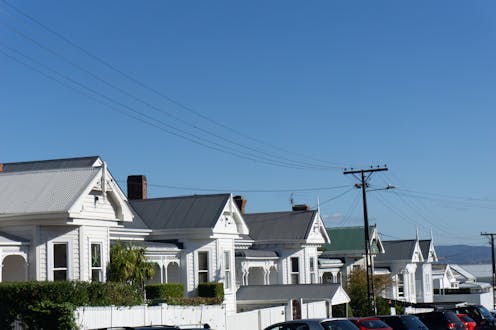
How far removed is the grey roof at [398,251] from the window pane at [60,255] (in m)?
49.1

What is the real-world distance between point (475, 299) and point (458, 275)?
58.1 metres

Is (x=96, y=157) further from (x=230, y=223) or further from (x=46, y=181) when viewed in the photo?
(x=230, y=223)

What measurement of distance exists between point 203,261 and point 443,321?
14.7 metres

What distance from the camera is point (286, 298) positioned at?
156 ft

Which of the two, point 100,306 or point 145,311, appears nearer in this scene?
point 100,306

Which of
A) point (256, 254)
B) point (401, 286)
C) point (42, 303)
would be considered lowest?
point (401, 286)

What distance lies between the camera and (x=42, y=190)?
32.9m

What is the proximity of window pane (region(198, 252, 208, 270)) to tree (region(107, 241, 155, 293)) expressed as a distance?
Result: 5885 mm

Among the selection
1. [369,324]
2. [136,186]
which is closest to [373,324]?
[369,324]

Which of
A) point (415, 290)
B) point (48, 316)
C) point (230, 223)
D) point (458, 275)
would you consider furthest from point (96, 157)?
point (458, 275)

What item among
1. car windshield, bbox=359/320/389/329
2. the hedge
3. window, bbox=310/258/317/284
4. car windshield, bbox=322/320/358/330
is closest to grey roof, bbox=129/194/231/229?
window, bbox=310/258/317/284

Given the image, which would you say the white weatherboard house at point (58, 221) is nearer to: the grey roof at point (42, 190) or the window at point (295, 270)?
the grey roof at point (42, 190)

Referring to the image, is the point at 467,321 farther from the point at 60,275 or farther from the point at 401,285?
the point at 401,285

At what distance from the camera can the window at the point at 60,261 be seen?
32406 mm
